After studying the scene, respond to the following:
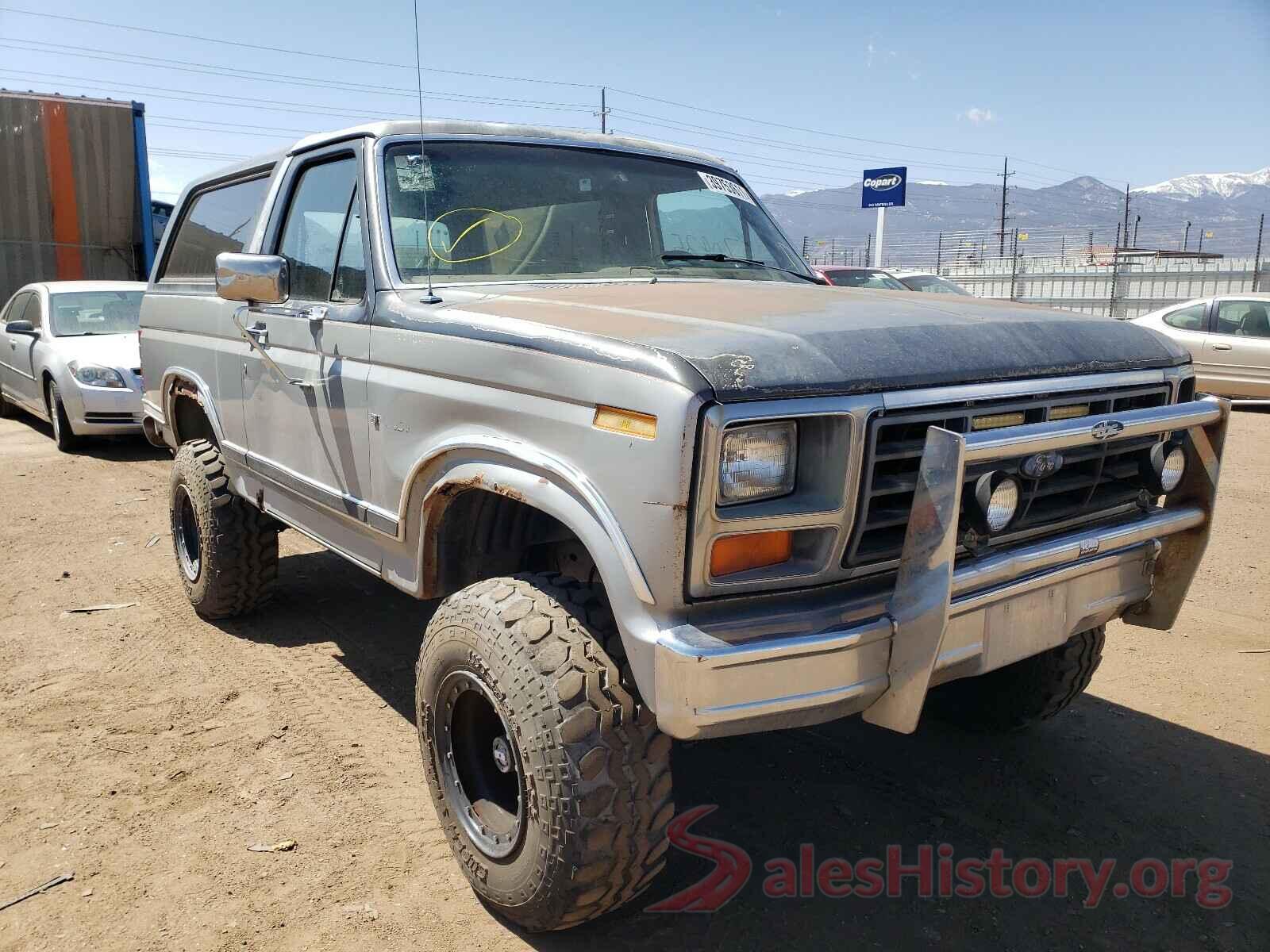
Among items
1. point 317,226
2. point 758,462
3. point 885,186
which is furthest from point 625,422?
point 885,186

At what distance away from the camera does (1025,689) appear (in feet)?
11.4

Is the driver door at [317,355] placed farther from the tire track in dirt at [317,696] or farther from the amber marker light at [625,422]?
the amber marker light at [625,422]

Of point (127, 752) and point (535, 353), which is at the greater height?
point (535, 353)

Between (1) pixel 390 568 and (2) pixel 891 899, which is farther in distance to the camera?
(1) pixel 390 568

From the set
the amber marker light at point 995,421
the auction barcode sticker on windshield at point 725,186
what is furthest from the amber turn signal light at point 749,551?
the auction barcode sticker on windshield at point 725,186

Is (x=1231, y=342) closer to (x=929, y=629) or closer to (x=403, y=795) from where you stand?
(x=929, y=629)

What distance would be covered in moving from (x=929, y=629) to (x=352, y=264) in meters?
2.28

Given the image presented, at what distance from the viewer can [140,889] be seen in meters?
2.70

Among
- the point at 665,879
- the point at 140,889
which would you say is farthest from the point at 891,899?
the point at 140,889

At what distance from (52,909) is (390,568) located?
49.9 inches

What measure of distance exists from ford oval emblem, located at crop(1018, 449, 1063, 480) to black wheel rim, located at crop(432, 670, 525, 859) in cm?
146

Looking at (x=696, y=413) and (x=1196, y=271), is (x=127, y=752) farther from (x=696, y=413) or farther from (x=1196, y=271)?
(x=1196, y=271)

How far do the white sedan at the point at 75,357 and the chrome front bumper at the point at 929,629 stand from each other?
27.2 feet

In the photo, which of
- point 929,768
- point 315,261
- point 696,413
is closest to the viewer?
point 696,413
